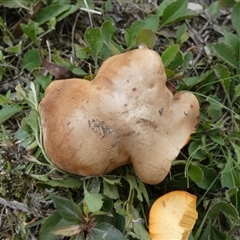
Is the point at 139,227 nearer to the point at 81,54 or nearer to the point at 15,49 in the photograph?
the point at 81,54

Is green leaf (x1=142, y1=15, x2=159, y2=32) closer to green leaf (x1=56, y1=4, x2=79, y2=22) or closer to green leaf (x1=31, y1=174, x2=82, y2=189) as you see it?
green leaf (x1=56, y1=4, x2=79, y2=22)

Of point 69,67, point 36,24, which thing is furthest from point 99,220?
point 36,24

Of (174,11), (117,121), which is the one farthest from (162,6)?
(117,121)

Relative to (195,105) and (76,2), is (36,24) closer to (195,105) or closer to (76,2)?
(76,2)

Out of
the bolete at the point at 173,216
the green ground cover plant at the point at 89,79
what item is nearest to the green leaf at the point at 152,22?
the green ground cover plant at the point at 89,79

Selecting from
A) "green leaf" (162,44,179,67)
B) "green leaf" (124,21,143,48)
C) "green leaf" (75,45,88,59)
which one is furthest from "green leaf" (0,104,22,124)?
"green leaf" (162,44,179,67)

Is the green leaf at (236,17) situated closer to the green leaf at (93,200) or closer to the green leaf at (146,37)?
the green leaf at (146,37)

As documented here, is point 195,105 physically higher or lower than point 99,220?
higher
